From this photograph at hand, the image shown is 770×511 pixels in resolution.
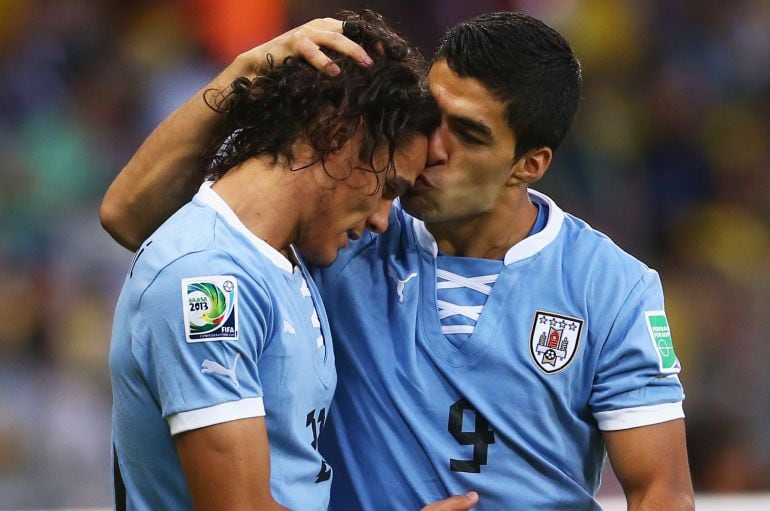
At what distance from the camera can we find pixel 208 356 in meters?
2.12

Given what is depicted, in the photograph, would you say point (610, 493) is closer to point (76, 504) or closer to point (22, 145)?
point (76, 504)

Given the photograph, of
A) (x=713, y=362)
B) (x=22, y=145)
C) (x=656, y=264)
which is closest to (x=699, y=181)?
(x=656, y=264)

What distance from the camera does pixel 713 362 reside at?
19.0 ft

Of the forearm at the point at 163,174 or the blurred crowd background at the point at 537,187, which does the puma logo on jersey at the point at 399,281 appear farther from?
the blurred crowd background at the point at 537,187

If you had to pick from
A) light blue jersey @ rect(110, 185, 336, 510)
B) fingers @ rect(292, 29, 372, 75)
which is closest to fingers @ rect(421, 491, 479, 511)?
light blue jersey @ rect(110, 185, 336, 510)

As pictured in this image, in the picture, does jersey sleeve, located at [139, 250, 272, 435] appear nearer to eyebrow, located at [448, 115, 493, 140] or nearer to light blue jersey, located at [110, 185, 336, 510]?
light blue jersey, located at [110, 185, 336, 510]

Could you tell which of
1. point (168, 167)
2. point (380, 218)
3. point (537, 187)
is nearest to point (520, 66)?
point (380, 218)

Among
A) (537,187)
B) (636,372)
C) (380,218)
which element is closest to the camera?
(380,218)

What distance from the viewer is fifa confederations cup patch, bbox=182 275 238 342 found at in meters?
2.11

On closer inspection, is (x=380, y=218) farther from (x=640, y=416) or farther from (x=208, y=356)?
(x=640, y=416)

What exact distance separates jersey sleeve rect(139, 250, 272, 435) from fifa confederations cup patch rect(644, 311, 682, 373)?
1002 mm

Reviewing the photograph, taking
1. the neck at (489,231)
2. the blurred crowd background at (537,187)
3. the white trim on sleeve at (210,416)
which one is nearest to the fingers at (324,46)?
the neck at (489,231)

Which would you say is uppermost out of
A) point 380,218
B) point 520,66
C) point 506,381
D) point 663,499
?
point 520,66

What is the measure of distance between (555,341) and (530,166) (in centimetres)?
47
